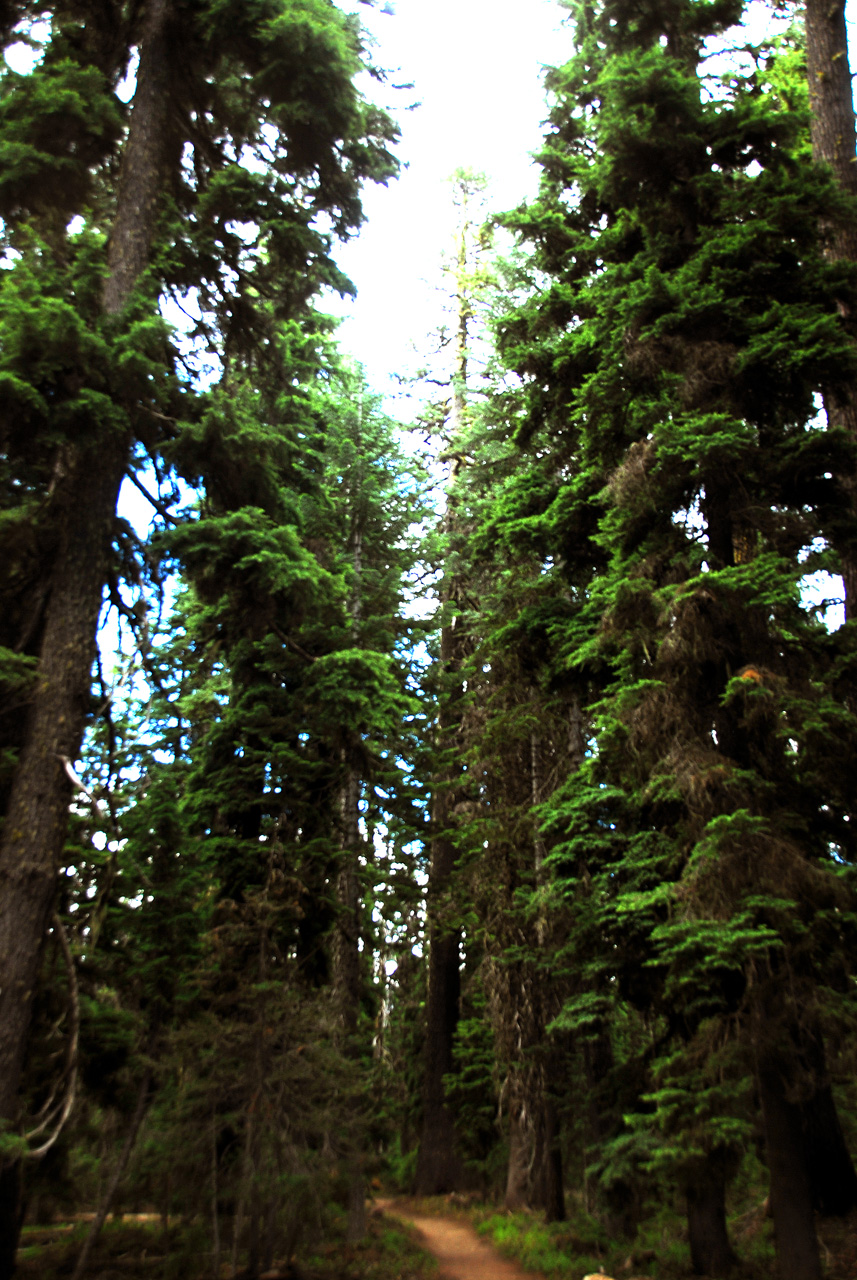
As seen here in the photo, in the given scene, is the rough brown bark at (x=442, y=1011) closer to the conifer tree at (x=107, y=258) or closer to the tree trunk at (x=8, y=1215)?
the conifer tree at (x=107, y=258)

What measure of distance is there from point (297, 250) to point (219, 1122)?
1021cm

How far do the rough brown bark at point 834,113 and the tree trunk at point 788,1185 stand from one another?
5249 mm

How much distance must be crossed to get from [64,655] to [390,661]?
171 inches

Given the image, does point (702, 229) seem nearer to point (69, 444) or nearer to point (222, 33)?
point (222, 33)

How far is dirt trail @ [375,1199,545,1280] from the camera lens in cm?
1133

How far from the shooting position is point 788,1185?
6.75 meters

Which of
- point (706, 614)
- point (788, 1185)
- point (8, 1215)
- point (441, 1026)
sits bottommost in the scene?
point (8, 1215)

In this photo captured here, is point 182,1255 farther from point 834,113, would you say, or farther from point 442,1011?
point 834,113

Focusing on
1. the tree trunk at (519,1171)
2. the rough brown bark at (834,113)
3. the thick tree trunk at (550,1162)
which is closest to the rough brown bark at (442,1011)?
the tree trunk at (519,1171)

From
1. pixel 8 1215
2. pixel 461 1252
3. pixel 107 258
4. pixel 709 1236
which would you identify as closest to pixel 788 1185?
pixel 709 1236

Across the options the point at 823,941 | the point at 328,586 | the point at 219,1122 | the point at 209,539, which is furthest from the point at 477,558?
the point at 219,1122

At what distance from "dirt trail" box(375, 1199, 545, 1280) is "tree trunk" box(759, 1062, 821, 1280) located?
5.49 m

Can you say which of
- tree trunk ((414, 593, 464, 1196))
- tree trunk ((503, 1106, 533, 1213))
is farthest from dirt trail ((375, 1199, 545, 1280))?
tree trunk ((414, 593, 464, 1196))

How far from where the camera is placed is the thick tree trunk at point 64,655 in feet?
23.2
